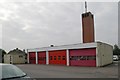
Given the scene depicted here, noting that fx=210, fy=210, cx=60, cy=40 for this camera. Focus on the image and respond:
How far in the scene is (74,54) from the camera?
126 ft

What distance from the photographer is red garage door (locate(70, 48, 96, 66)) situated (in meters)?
34.9

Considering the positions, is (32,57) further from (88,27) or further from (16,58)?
(88,27)

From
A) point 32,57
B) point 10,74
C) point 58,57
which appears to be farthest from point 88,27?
point 10,74

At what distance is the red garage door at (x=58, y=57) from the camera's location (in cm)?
4081

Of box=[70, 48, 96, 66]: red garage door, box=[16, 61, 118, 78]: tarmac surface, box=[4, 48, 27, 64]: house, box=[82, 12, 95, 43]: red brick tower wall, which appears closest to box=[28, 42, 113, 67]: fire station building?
box=[70, 48, 96, 66]: red garage door

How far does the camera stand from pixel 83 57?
1433 inches

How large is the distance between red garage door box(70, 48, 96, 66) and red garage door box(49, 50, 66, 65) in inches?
91.3

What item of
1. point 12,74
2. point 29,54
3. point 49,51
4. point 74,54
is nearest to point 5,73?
point 12,74

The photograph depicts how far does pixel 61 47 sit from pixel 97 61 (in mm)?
9963

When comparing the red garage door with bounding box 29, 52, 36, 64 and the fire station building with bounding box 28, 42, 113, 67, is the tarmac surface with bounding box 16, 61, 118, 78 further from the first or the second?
the red garage door with bounding box 29, 52, 36, 64

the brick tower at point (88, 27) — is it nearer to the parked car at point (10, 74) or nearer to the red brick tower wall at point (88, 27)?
the red brick tower wall at point (88, 27)

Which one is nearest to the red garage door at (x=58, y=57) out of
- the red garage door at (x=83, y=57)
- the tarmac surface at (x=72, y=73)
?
the red garage door at (x=83, y=57)

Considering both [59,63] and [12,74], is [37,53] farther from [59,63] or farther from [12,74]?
[12,74]

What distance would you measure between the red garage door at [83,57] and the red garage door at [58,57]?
2318 mm
